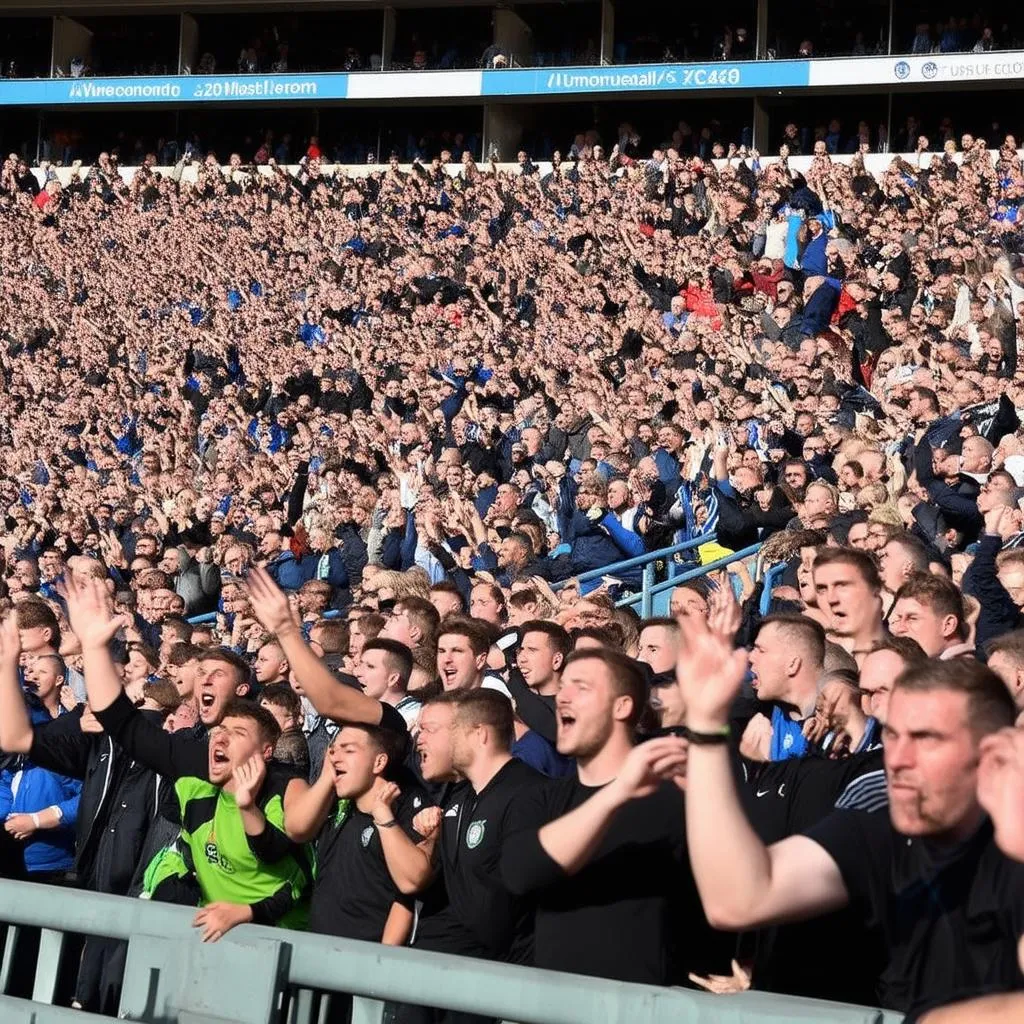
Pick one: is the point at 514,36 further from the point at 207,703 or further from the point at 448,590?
the point at 207,703

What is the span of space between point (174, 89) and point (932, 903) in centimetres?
3248

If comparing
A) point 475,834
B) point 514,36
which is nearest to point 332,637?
point 475,834

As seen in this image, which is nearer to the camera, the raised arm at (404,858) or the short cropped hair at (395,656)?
the raised arm at (404,858)

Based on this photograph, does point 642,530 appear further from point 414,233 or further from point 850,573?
point 414,233

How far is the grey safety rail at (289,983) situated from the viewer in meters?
3.07

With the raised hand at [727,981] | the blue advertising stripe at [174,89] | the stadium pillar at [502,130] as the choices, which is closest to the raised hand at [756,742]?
the raised hand at [727,981]

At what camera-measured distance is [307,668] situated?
494 cm

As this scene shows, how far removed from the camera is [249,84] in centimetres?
3306

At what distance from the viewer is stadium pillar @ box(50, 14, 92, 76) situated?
1432 inches

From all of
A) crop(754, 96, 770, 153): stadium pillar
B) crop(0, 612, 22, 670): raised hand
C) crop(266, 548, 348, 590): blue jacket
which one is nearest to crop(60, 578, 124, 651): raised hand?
crop(0, 612, 22, 670): raised hand

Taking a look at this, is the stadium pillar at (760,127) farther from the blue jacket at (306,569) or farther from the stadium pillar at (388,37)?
the blue jacket at (306,569)

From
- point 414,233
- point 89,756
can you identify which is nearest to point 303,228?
point 414,233

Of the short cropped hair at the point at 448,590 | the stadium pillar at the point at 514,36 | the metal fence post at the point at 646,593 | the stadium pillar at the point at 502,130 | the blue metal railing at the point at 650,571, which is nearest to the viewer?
the short cropped hair at the point at 448,590

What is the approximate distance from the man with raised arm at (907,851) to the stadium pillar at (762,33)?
28.1 meters
